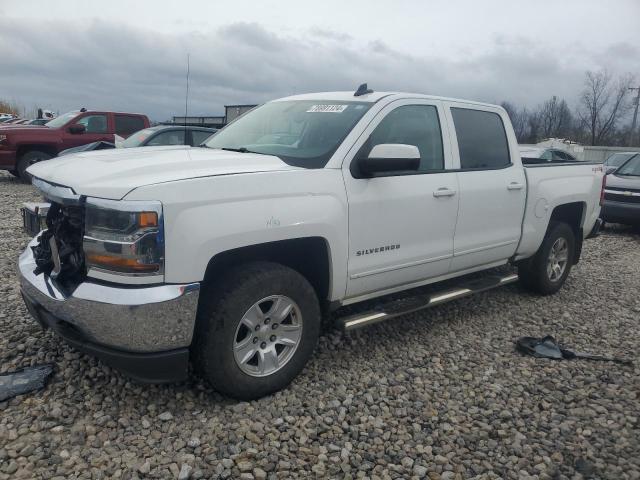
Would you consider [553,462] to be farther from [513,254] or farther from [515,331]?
[513,254]

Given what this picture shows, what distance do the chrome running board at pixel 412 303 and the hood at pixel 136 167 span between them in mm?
1087

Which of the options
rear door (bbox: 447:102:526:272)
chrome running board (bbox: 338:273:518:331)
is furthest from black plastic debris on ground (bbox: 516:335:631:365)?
rear door (bbox: 447:102:526:272)

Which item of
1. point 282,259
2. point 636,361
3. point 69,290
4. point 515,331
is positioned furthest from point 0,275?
point 636,361

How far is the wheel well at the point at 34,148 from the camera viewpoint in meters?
12.0

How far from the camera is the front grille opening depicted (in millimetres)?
2834

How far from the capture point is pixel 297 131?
12.6 ft

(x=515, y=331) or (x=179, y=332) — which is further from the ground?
(x=179, y=332)

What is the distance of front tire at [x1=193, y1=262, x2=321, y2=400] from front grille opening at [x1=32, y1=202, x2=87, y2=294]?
2.25 feet

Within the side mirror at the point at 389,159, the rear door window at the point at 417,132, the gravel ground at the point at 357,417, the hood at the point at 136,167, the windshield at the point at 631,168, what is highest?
the rear door window at the point at 417,132

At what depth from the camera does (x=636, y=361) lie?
4.12 m

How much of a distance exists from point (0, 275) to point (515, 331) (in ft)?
16.0

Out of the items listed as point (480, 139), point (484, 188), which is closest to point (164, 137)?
point (480, 139)

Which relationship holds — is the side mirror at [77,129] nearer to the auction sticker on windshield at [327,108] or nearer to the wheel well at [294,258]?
the auction sticker on windshield at [327,108]

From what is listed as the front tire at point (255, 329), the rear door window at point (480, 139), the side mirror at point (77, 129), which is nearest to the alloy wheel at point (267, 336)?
the front tire at point (255, 329)
